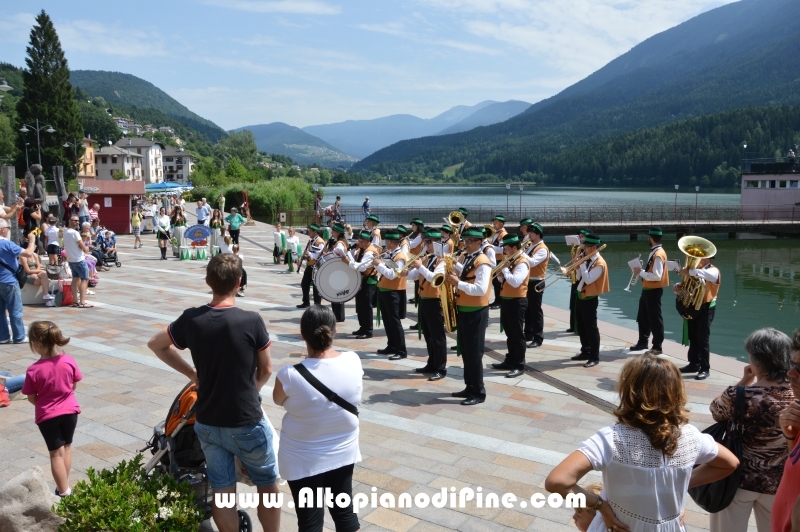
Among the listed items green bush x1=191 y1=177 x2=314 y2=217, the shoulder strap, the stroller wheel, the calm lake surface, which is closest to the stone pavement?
the stroller wheel

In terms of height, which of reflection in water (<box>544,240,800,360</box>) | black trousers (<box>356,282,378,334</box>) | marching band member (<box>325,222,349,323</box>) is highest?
marching band member (<box>325,222,349,323</box>)

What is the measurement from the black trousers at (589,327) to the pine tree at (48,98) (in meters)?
64.6

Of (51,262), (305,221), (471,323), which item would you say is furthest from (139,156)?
(471,323)

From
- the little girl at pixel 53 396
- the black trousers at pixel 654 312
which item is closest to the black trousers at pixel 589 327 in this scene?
the black trousers at pixel 654 312

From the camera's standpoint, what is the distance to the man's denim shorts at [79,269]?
11809 mm

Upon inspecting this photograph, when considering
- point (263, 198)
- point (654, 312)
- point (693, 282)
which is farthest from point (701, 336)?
point (263, 198)

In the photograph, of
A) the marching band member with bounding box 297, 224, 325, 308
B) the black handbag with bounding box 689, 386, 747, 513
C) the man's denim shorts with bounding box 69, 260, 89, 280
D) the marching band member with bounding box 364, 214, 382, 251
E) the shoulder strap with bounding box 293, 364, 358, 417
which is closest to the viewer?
the black handbag with bounding box 689, 386, 747, 513

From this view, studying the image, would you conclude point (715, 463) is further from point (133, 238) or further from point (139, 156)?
point (139, 156)

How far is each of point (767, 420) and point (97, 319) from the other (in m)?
10.4

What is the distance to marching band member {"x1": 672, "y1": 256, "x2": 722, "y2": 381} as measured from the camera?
7949 millimetres

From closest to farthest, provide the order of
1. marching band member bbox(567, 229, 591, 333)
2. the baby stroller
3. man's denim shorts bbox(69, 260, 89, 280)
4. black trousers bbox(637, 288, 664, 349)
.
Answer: the baby stroller
black trousers bbox(637, 288, 664, 349)
marching band member bbox(567, 229, 591, 333)
man's denim shorts bbox(69, 260, 89, 280)

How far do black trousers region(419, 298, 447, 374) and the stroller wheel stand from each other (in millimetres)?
4300

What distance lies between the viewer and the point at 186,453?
13.0 feet

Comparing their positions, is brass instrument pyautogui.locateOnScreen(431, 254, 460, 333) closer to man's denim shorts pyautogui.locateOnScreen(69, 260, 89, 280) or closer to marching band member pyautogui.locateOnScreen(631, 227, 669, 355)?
marching band member pyautogui.locateOnScreen(631, 227, 669, 355)
